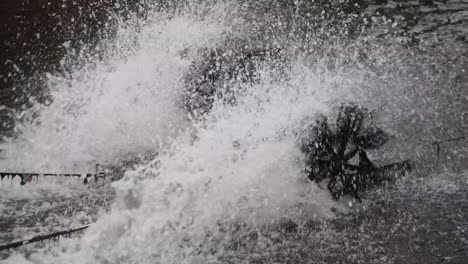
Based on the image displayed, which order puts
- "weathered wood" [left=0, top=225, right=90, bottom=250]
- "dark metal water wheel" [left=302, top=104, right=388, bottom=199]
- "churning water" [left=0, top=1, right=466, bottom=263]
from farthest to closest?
"dark metal water wheel" [left=302, top=104, right=388, bottom=199] < "churning water" [left=0, top=1, right=466, bottom=263] < "weathered wood" [left=0, top=225, right=90, bottom=250]

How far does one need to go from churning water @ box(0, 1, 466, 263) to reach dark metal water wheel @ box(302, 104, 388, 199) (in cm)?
14

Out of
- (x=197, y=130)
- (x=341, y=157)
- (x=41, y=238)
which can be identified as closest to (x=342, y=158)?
(x=341, y=157)

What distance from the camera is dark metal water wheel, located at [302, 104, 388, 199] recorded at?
3.77m

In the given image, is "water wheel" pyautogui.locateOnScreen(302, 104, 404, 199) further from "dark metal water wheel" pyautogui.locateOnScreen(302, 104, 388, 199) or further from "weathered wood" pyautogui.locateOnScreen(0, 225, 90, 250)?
"weathered wood" pyautogui.locateOnScreen(0, 225, 90, 250)

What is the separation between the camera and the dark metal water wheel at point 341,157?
377 cm

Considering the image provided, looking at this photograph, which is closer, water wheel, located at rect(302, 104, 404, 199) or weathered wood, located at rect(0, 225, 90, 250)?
weathered wood, located at rect(0, 225, 90, 250)

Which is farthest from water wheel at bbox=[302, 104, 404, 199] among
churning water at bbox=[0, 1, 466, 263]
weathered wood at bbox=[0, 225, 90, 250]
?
weathered wood at bbox=[0, 225, 90, 250]

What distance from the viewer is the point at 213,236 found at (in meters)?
3.43

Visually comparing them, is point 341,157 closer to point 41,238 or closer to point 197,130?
point 197,130

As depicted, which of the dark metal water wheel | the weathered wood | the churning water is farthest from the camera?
the dark metal water wheel

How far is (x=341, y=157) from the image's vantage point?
3.79 meters

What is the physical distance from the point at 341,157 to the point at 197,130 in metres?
1.58

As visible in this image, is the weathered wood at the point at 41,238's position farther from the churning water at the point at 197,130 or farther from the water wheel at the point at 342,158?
the water wheel at the point at 342,158

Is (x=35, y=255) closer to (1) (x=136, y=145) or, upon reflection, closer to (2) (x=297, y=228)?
(1) (x=136, y=145)
